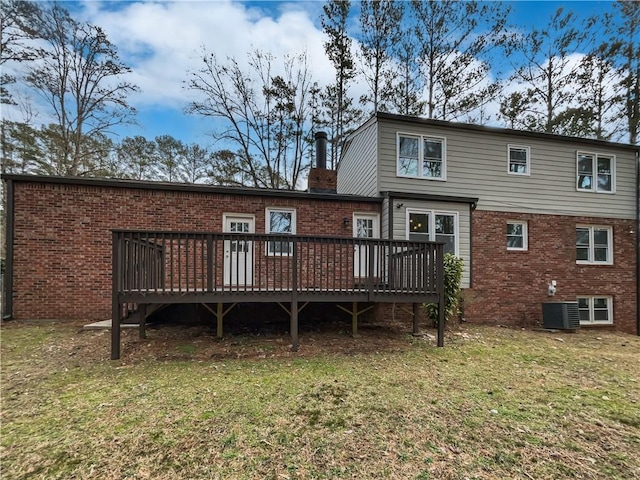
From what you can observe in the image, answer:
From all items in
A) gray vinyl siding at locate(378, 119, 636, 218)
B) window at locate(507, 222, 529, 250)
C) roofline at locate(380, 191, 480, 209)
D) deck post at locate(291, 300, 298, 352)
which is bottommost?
deck post at locate(291, 300, 298, 352)

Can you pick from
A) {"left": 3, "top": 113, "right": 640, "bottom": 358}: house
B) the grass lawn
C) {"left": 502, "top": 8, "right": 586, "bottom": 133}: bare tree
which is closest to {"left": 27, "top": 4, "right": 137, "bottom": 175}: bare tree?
{"left": 3, "top": 113, "right": 640, "bottom": 358}: house

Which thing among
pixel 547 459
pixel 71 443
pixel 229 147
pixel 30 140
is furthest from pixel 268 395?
pixel 30 140

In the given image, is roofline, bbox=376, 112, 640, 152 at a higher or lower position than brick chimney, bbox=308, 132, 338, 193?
higher

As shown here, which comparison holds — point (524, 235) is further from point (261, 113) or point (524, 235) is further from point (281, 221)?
point (261, 113)

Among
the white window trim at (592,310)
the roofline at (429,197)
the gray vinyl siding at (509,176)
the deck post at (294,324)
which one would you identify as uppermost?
the gray vinyl siding at (509,176)

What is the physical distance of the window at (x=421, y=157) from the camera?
29.6ft

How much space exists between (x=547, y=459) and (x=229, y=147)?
704 inches

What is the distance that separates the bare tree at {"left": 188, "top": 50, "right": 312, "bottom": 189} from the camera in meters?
16.5

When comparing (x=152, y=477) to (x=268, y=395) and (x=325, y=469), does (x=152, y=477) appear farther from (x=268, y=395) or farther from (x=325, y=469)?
(x=268, y=395)

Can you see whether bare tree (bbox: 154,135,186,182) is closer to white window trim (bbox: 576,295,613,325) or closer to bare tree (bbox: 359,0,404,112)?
bare tree (bbox: 359,0,404,112)

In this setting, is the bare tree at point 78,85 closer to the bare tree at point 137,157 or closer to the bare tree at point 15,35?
the bare tree at point 15,35

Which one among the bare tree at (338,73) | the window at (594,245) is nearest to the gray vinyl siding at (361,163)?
the bare tree at (338,73)

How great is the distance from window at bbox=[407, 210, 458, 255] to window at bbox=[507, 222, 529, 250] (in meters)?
1.93

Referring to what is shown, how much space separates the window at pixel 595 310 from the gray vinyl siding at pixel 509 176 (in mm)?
2733
